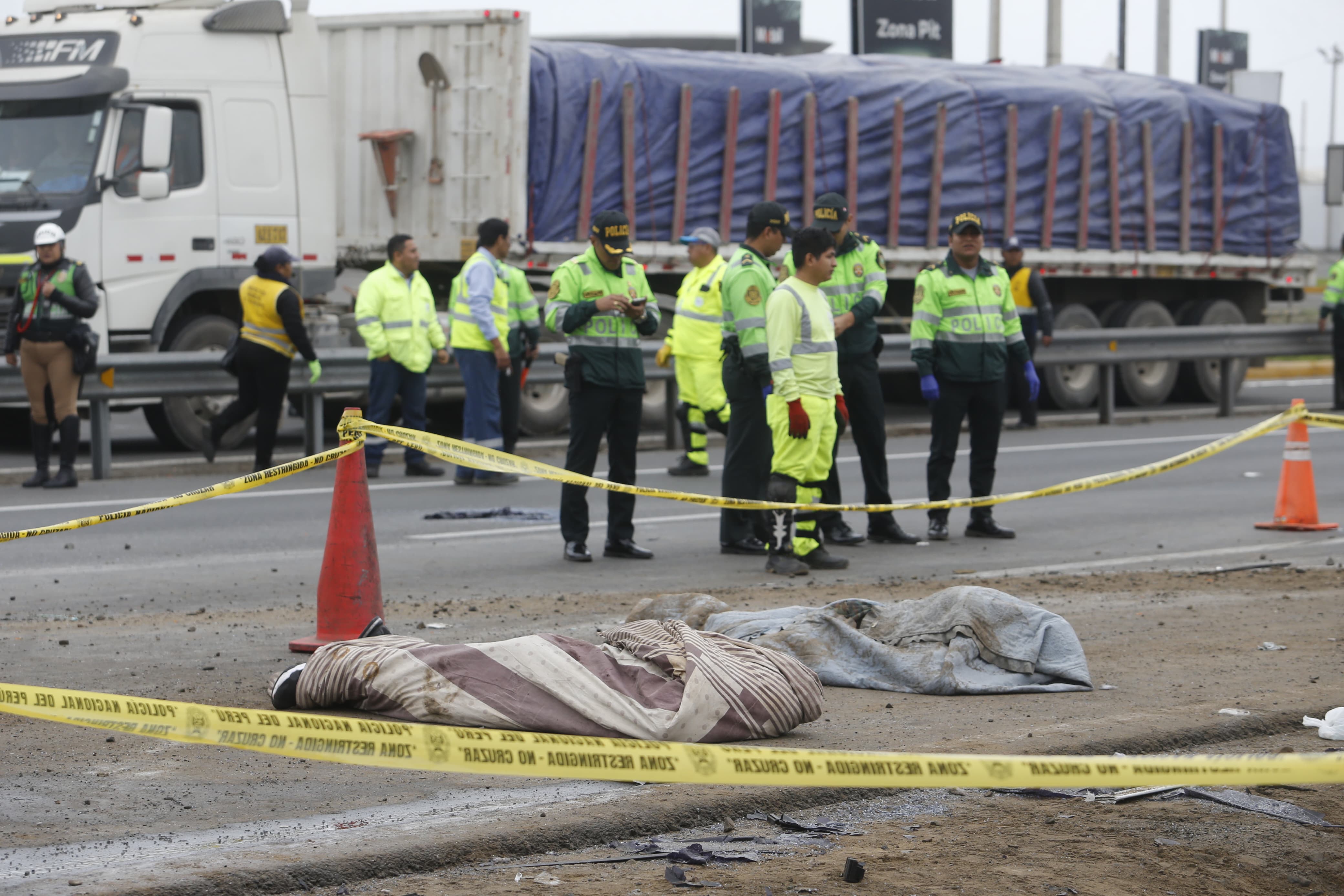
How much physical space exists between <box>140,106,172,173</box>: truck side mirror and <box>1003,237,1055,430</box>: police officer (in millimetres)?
8364

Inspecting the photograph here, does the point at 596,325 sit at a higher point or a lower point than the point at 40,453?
higher

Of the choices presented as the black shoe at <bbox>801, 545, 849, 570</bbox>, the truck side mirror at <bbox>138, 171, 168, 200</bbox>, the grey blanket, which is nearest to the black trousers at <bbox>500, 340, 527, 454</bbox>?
the truck side mirror at <bbox>138, 171, 168, 200</bbox>

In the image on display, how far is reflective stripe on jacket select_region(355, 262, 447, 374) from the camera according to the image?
42.8 ft

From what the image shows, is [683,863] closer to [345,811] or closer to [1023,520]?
[345,811]

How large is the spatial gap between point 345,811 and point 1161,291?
19.2m

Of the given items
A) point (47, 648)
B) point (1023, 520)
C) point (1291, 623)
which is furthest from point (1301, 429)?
point (47, 648)

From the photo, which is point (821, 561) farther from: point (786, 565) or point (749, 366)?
point (749, 366)

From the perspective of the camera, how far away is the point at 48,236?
1230 centimetres

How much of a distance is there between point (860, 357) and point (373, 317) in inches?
177

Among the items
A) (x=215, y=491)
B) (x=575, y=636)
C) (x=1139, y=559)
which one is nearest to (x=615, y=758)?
(x=215, y=491)

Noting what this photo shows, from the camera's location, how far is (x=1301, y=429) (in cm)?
1044

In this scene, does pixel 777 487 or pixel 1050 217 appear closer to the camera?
pixel 777 487

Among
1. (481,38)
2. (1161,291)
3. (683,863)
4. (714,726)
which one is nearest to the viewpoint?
(683,863)

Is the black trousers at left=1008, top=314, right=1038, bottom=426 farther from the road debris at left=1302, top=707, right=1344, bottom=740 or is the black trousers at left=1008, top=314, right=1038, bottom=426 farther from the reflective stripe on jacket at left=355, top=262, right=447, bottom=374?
the road debris at left=1302, top=707, right=1344, bottom=740
